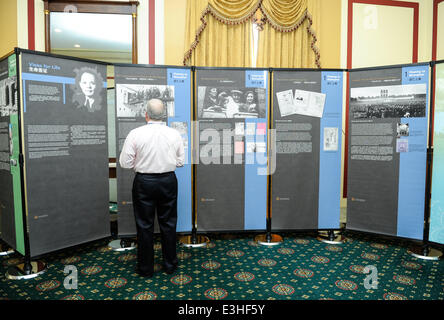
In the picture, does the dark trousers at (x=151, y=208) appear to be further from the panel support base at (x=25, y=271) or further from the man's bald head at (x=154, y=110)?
the panel support base at (x=25, y=271)

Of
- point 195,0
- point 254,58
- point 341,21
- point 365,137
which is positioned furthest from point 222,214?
point 341,21

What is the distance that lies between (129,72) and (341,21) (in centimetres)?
347

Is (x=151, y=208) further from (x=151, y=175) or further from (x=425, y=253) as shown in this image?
(x=425, y=253)

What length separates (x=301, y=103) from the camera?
3.87 metres

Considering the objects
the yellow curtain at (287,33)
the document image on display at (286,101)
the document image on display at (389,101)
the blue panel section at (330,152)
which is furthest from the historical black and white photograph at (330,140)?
the yellow curtain at (287,33)

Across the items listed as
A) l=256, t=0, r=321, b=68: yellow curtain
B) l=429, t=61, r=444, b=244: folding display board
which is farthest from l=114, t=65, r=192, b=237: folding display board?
l=429, t=61, r=444, b=244: folding display board

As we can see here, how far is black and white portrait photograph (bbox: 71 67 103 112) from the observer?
3396 mm

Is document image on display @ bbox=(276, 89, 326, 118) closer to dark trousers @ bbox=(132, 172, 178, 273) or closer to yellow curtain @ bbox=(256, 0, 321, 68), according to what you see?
yellow curtain @ bbox=(256, 0, 321, 68)

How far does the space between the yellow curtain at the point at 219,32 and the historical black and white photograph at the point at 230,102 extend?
3.07 ft

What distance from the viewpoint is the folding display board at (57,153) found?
120 inches

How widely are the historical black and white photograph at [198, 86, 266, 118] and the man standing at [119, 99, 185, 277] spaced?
96cm

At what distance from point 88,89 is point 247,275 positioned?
264cm

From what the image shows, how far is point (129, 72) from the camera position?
3633mm

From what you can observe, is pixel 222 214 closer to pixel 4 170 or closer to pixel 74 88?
pixel 74 88
